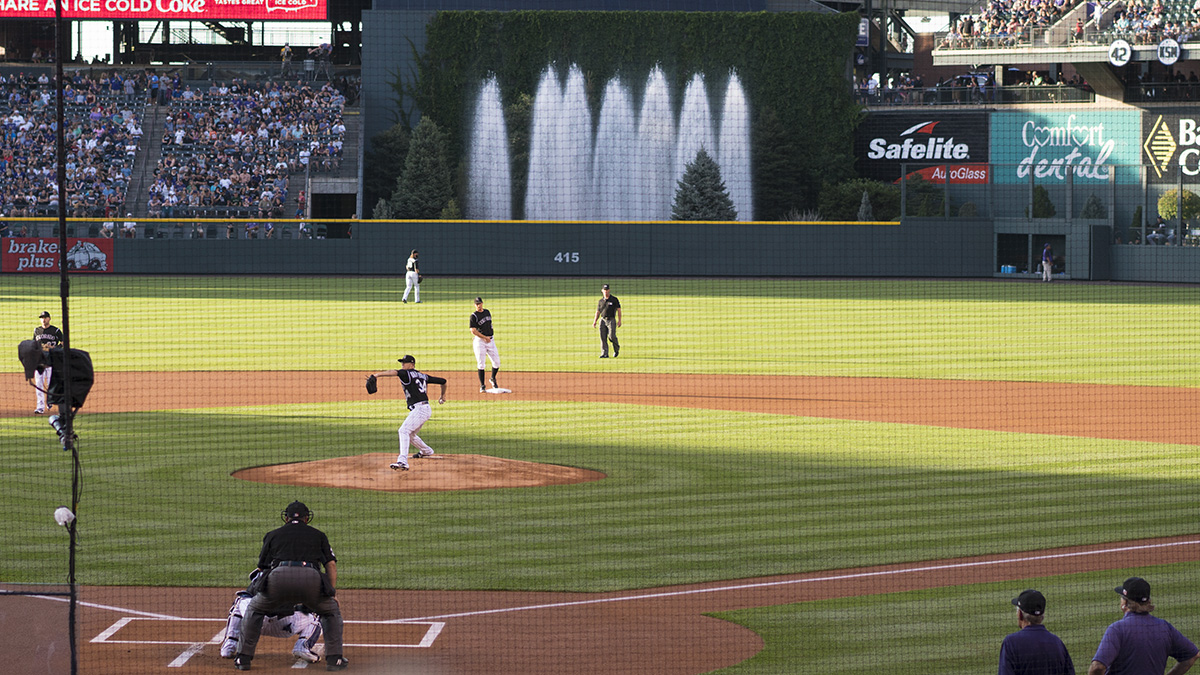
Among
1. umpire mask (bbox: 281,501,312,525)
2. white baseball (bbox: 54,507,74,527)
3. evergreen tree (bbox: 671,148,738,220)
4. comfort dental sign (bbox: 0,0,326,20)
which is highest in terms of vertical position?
comfort dental sign (bbox: 0,0,326,20)

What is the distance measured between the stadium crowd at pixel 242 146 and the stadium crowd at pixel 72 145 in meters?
1.54

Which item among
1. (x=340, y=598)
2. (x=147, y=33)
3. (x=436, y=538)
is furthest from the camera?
(x=147, y=33)

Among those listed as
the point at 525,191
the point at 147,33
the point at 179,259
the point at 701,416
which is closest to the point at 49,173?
the point at 179,259

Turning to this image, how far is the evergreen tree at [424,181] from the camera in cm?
6031

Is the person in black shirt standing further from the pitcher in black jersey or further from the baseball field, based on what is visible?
the pitcher in black jersey

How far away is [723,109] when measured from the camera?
211 feet

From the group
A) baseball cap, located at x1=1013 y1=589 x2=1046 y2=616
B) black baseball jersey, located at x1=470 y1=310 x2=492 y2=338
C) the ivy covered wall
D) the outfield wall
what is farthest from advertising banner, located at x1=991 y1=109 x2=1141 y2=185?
baseball cap, located at x1=1013 y1=589 x2=1046 y2=616

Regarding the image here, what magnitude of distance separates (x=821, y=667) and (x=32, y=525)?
819 centimetres

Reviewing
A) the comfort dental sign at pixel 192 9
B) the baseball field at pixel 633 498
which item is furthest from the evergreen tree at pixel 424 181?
the baseball field at pixel 633 498

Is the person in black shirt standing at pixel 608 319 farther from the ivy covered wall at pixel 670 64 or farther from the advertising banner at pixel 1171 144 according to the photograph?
the advertising banner at pixel 1171 144

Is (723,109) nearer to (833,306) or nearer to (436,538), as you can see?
(833,306)

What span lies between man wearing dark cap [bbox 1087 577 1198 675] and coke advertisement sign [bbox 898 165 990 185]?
176ft

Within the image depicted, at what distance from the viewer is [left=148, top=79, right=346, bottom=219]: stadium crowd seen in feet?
185

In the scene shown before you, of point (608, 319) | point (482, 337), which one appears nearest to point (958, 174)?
point (608, 319)
